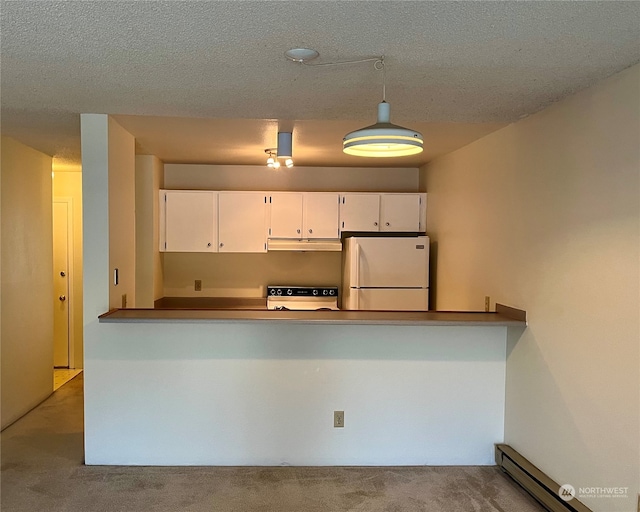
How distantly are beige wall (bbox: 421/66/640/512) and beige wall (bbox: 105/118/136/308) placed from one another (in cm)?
258

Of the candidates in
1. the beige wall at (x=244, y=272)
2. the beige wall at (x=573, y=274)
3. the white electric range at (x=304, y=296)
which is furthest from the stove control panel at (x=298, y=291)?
the beige wall at (x=573, y=274)

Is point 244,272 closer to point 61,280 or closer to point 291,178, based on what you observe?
point 291,178

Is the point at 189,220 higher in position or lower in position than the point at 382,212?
lower

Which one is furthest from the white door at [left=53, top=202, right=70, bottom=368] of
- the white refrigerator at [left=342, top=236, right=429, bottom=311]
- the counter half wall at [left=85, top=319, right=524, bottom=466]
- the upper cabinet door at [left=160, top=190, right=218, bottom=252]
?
the white refrigerator at [left=342, top=236, right=429, bottom=311]

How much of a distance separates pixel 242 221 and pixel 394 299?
168cm

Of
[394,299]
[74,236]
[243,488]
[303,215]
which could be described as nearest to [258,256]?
[303,215]

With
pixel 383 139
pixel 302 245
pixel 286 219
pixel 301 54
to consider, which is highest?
pixel 301 54

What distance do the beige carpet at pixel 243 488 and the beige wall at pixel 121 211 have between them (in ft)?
3.61

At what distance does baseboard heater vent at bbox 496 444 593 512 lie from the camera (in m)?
2.63

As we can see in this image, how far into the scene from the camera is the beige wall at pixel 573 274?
2.26 metres

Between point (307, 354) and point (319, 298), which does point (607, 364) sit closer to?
point (307, 354)

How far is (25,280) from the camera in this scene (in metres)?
4.29

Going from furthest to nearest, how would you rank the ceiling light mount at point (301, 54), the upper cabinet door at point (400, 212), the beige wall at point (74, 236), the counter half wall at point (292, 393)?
the beige wall at point (74, 236) < the upper cabinet door at point (400, 212) < the counter half wall at point (292, 393) < the ceiling light mount at point (301, 54)
